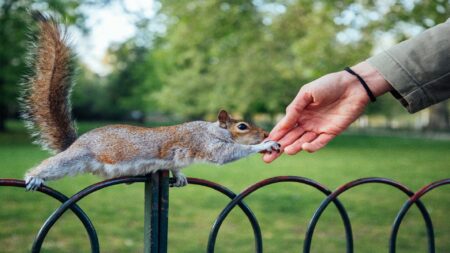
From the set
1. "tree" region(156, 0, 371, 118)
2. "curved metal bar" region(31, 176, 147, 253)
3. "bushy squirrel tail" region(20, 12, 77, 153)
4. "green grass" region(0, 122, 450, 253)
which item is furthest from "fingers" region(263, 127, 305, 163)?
"tree" region(156, 0, 371, 118)

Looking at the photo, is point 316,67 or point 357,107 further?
point 316,67

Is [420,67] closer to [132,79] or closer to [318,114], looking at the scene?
[318,114]

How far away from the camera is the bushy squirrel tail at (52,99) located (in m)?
1.15

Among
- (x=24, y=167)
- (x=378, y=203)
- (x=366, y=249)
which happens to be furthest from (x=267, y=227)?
(x=24, y=167)

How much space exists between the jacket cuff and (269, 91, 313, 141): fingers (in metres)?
0.15

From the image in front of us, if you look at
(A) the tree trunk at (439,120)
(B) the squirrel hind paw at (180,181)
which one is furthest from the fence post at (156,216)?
(A) the tree trunk at (439,120)

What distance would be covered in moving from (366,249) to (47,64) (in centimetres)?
228

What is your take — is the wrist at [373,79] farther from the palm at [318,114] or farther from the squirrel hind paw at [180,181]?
the squirrel hind paw at [180,181]

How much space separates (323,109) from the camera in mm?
1075

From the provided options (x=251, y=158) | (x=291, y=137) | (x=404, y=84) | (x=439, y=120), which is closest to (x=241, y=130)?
(x=291, y=137)

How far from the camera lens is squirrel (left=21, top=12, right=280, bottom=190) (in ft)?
3.52

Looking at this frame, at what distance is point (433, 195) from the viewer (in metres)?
5.02

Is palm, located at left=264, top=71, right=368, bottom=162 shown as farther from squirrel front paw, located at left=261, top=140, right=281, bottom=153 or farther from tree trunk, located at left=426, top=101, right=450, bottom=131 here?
tree trunk, located at left=426, top=101, right=450, bottom=131

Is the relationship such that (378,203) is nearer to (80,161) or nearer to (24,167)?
(80,161)
